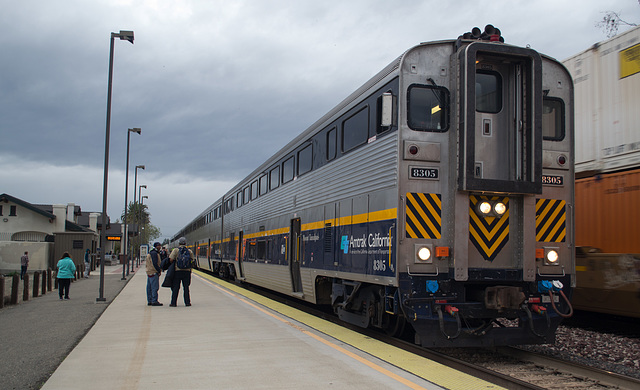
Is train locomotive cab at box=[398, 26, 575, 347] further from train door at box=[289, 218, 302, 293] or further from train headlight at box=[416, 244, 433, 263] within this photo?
train door at box=[289, 218, 302, 293]

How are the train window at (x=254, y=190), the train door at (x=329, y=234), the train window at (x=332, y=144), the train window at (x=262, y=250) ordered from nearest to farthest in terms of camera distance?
the train door at (x=329, y=234)
the train window at (x=332, y=144)
the train window at (x=262, y=250)
the train window at (x=254, y=190)

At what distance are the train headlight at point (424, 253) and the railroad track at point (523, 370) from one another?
1214 mm

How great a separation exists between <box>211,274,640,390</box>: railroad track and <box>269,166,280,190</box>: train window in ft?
23.3

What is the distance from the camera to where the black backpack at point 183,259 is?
41.7ft

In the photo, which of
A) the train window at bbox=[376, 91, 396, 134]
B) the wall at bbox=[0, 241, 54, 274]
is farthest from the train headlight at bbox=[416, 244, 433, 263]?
the wall at bbox=[0, 241, 54, 274]

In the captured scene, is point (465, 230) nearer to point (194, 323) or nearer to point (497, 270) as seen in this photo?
point (497, 270)

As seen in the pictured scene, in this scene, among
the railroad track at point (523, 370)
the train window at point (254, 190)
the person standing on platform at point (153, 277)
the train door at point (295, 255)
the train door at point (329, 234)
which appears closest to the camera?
the railroad track at point (523, 370)

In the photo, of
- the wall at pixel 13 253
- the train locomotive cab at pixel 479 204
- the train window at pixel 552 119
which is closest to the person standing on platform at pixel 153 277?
the train locomotive cab at pixel 479 204

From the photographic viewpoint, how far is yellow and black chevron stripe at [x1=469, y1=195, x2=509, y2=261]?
7.12m

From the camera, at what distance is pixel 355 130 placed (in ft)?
29.6

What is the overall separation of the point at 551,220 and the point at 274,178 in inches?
342

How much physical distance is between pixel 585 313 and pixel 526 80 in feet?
Answer: 19.7

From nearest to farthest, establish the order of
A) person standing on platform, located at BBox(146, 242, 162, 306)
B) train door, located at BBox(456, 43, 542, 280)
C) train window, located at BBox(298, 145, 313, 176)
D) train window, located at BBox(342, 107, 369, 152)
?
train door, located at BBox(456, 43, 542, 280) < train window, located at BBox(342, 107, 369, 152) < train window, located at BBox(298, 145, 313, 176) < person standing on platform, located at BBox(146, 242, 162, 306)

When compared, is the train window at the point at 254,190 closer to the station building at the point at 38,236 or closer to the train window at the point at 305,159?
the train window at the point at 305,159
